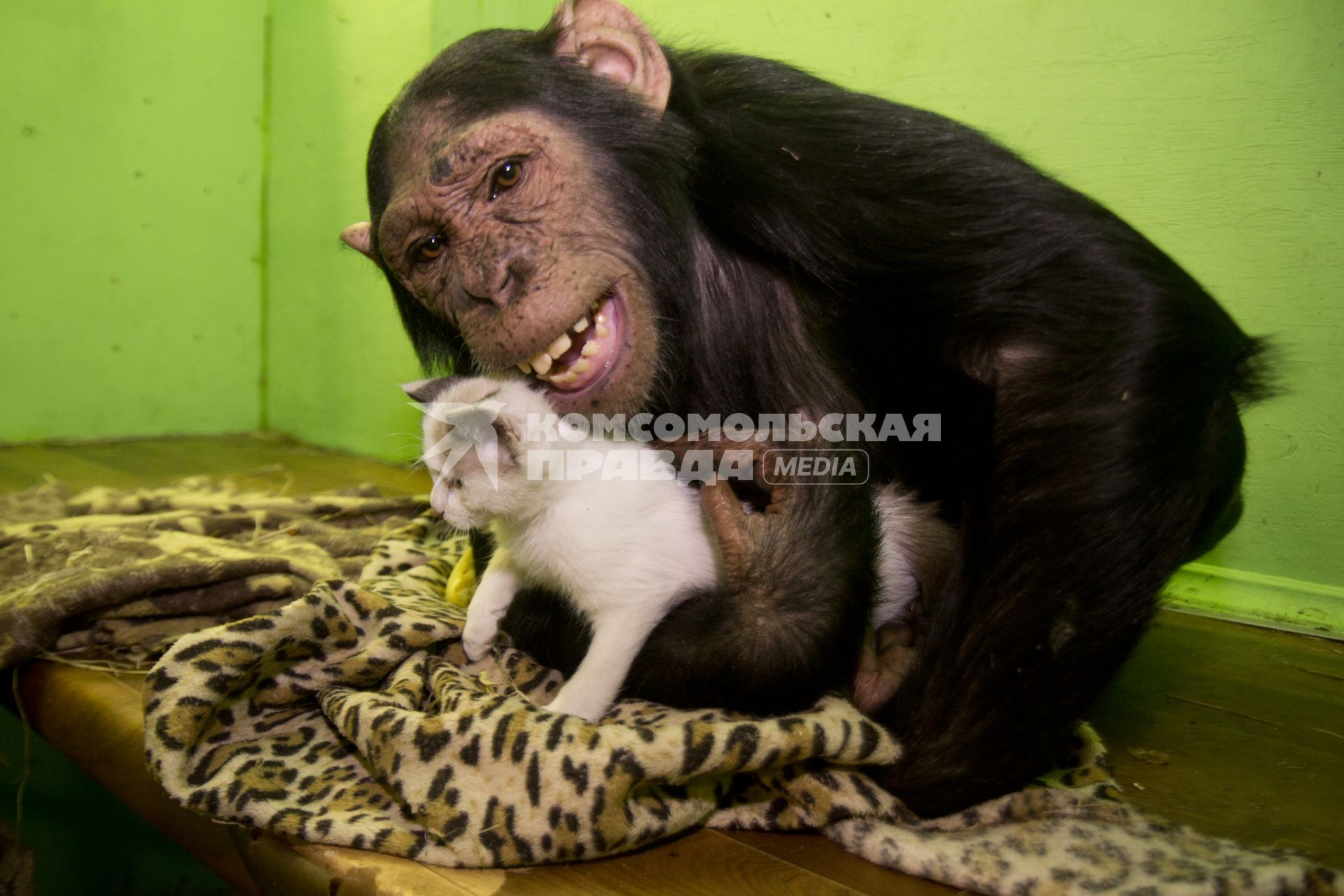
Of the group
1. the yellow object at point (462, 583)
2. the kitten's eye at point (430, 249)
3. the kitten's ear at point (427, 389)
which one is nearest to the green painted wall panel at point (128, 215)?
the yellow object at point (462, 583)

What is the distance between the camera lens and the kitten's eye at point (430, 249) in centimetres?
155

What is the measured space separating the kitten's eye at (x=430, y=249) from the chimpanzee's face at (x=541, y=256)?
0.01m

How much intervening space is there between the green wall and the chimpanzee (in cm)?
62

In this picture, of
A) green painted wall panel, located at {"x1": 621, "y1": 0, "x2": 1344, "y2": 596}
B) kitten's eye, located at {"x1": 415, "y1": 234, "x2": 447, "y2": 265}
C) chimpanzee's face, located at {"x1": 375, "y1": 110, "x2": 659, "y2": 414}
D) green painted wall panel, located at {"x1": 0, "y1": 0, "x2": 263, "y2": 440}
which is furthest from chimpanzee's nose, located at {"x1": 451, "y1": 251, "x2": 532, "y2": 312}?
green painted wall panel, located at {"x1": 0, "y1": 0, "x2": 263, "y2": 440}

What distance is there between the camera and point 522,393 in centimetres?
142

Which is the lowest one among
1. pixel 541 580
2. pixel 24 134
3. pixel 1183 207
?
pixel 541 580

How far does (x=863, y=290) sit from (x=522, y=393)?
1.74 ft

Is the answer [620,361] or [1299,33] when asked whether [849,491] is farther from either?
[1299,33]

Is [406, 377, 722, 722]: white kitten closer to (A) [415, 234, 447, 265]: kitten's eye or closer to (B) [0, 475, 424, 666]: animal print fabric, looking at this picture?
(A) [415, 234, 447, 265]: kitten's eye

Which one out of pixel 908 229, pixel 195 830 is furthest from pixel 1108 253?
pixel 195 830

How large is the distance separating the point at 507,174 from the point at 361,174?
2447mm

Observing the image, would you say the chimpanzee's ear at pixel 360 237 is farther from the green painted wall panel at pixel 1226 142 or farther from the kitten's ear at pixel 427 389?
the green painted wall panel at pixel 1226 142

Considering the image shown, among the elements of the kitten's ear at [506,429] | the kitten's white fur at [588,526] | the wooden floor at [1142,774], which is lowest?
the wooden floor at [1142,774]

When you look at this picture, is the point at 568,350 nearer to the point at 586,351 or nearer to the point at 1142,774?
the point at 586,351
